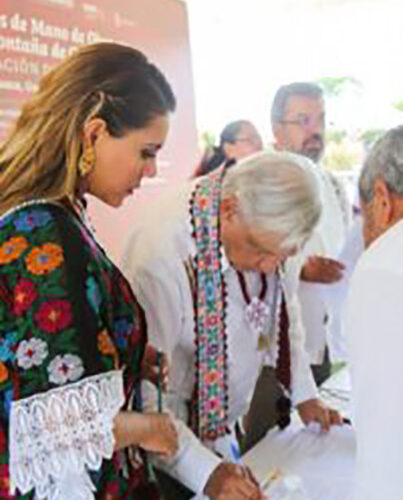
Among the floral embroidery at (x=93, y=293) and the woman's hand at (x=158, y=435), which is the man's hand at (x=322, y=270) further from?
the floral embroidery at (x=93, y=293)

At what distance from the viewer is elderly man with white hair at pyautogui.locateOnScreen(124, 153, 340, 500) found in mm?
1120

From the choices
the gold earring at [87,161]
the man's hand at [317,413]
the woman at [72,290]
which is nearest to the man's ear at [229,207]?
the woman at [72,290]

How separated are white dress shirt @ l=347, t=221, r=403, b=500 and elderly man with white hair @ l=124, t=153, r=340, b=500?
38 centimetres

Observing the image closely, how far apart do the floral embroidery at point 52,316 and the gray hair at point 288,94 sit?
168cm

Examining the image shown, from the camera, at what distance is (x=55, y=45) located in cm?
273

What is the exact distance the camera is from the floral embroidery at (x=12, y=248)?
79cm

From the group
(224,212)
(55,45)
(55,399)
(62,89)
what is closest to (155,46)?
(55,45)

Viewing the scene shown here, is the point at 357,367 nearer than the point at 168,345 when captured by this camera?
Yes

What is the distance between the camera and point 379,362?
28.6 inches

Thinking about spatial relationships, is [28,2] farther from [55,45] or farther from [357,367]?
[357,367]

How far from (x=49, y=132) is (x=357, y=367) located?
489 millimetres

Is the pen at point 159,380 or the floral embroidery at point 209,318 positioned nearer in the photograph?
the pen at point 159,380

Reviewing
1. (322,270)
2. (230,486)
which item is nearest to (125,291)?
(230,486)

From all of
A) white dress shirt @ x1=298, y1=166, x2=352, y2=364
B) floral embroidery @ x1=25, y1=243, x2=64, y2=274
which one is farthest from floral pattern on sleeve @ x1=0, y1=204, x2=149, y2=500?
white dress shirt @ x1=298, y1=166, x2=352, y2=364
